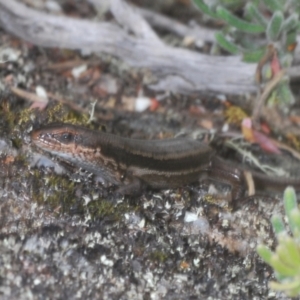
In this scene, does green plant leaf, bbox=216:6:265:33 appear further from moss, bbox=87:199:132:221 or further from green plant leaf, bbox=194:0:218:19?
moss, bbox=87:199:132:221

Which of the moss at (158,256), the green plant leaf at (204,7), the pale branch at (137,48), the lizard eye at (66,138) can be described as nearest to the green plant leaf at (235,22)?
the green plant leaf at (204,7)

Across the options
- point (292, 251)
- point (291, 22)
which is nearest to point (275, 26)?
point (291, 22)

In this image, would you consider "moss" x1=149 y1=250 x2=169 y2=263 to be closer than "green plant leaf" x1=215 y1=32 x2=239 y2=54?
Yes

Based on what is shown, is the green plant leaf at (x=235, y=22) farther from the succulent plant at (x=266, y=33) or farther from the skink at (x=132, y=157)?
the skink at (x=132, y=157)

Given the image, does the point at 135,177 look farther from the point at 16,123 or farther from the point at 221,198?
the point at 16,123

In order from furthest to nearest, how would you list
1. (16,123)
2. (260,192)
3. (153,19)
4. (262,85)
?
(153,19) < (262,85) < (260,192) < (16,123)

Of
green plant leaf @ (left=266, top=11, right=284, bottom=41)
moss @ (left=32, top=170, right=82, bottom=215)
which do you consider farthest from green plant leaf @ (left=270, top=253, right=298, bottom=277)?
green plant leaf @ (left=266, top=11, right=284, bottom=41)

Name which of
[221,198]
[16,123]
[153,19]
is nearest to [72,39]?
[153,19]
